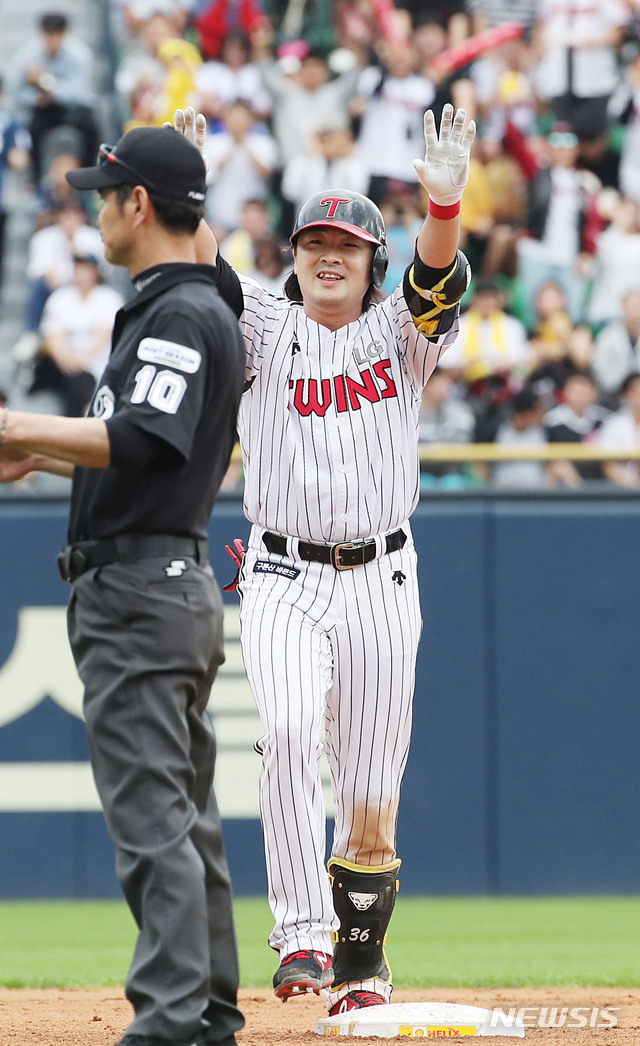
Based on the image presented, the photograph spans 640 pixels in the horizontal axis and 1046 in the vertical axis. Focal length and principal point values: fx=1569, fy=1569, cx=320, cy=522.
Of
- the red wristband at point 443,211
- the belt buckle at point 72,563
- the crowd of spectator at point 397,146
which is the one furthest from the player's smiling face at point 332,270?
the crowd of spectator at point 397,146

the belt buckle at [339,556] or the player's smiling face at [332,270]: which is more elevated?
the player's smiling face at [332,270]

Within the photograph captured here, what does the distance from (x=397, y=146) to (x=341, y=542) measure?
745 centimetres

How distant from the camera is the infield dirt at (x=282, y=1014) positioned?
4168 millimetres

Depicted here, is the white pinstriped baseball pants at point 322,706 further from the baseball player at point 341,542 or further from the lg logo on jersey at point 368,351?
the lg logo on jersey at point 368,351

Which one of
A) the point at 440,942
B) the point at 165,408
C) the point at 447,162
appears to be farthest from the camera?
the point at 440,942

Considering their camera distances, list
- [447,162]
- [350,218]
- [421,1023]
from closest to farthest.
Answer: [421,1023], [447,162], [350,218]

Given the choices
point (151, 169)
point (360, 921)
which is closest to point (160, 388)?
point (151, 169)

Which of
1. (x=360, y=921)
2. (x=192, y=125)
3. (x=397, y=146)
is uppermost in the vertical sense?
(x=397, y=146)

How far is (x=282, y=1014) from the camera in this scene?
4.90m

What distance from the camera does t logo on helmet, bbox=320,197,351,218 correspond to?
4.68m

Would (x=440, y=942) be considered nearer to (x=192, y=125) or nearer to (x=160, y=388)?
(x=192, y=125)

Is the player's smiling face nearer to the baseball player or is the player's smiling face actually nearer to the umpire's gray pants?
the baseball player

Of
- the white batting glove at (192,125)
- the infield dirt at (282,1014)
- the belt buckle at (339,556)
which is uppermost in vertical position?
the white batting glove at (192,125)

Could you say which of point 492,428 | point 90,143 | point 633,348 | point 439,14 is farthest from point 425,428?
point 439,14
